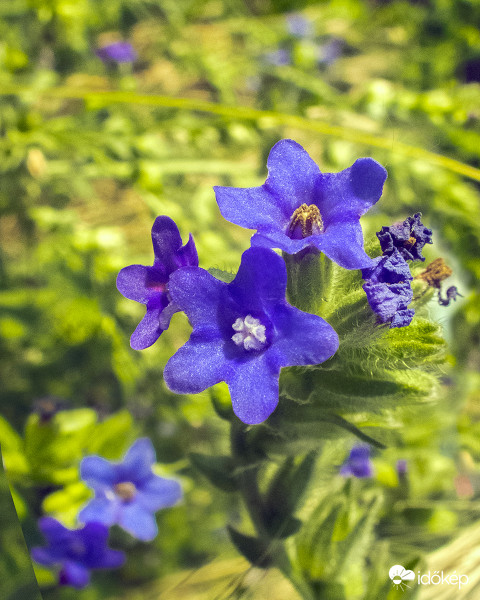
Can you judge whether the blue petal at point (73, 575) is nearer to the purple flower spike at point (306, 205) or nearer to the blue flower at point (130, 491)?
the blue flower at point (130, 491)

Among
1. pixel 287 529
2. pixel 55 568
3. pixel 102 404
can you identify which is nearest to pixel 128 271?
pixel 287 529

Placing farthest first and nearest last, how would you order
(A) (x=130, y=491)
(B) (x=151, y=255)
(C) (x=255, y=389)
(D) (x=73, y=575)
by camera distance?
(B) (x=151, y=255), (A) (x=130, y=491), (D) (x=73, y=575), (C) (x=255, y=389)

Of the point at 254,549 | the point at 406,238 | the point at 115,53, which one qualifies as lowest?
the point at 254,549

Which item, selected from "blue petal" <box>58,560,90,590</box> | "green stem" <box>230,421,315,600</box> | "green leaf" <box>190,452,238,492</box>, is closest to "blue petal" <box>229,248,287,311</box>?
"green stem" <box>230,421,315,600</box>

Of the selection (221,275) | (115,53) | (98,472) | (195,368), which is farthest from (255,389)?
(115,53)

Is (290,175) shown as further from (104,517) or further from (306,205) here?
(104,517)

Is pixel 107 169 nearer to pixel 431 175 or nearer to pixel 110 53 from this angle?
→ pixel 431 175

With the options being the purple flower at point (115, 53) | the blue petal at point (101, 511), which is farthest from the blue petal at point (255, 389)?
the purple flower at point (115, 53)

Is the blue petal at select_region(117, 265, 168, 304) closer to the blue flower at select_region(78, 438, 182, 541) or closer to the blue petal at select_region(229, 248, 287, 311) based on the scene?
the blue petal at select_region(229, 248, 287, 311)
